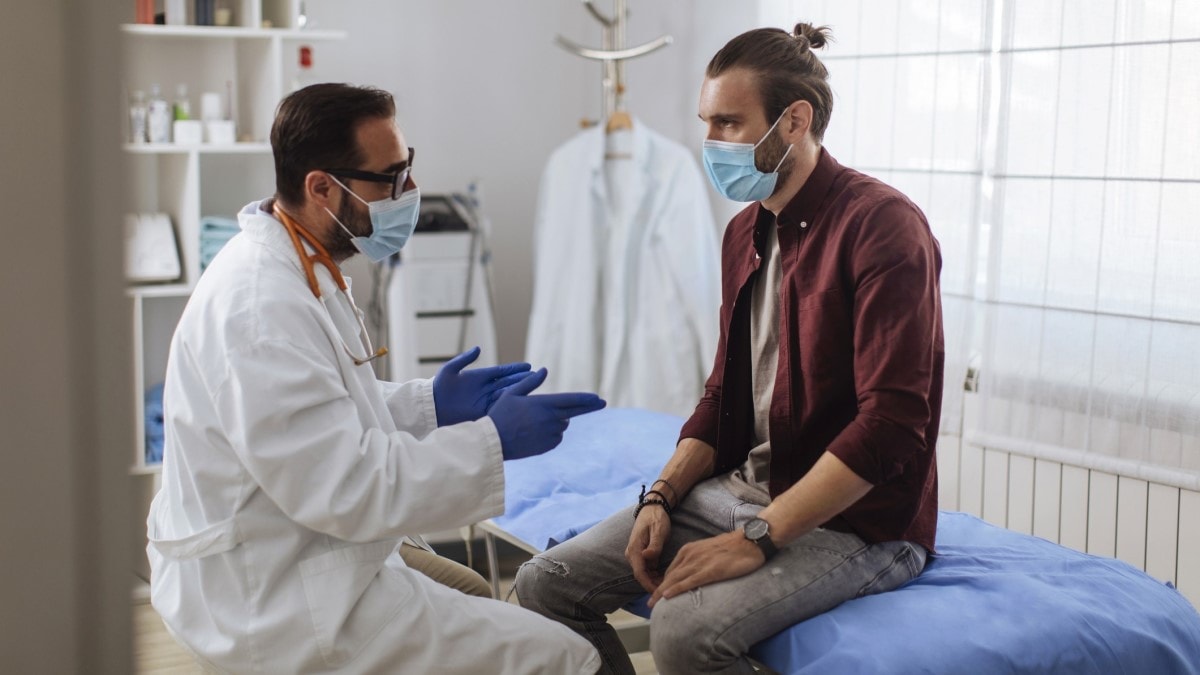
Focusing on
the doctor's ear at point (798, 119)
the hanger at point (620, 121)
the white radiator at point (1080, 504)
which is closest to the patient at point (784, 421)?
the doctor's ear at point (798, 119)

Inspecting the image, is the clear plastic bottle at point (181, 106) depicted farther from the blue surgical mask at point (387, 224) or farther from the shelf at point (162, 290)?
the blue surgical mask at point (387, 224)

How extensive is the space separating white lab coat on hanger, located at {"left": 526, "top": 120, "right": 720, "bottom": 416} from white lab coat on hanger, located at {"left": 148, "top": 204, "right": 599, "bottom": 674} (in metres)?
2.11

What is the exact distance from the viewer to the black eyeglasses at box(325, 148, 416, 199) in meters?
1.75

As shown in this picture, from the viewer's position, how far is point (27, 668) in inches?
18.2

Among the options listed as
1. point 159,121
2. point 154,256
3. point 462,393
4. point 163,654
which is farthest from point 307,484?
point 159,121

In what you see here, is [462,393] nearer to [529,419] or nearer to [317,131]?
[529,419]

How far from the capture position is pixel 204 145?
3320 millimetres

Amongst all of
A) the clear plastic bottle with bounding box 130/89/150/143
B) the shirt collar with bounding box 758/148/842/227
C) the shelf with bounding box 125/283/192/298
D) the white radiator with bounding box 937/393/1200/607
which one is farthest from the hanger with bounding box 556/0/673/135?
the shirt collar with bounding box 758/148/842/227

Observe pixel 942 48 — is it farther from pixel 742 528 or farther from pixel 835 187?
pixel 742 528

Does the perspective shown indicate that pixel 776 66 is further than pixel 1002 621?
Yes

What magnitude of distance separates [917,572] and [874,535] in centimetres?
13

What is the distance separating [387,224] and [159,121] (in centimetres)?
183

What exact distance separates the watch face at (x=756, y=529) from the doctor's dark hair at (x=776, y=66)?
66 centimetres

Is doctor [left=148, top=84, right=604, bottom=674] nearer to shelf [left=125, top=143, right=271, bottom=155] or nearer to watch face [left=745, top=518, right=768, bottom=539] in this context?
watch face [left=745, top=518, right=768, bottom=539]
